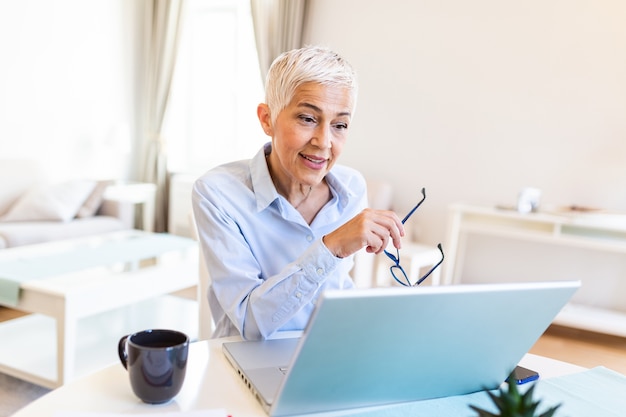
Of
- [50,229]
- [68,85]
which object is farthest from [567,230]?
[68,85]

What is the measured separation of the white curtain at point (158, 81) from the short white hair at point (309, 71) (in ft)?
13.4

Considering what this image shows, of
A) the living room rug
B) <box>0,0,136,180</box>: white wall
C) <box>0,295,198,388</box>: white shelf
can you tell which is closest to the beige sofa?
<box>0,0,136,180</box>: white wall

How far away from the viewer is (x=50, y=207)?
12.2ft

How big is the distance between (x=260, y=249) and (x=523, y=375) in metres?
0.58

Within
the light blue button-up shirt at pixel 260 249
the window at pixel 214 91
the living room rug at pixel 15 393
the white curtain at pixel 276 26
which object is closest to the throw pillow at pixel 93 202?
the window at pixel 214 91

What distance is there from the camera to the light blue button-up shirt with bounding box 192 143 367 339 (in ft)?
3.20

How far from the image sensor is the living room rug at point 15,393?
2.02 meters

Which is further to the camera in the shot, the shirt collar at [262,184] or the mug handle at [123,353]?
the shirt collar at [262,184]

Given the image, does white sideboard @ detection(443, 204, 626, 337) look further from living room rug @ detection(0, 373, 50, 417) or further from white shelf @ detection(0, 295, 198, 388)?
living room rug @ detection(0, 373, 50, 417)

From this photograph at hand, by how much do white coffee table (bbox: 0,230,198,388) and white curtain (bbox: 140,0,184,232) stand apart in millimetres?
1975

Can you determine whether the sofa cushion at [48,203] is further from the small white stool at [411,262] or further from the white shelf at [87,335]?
the small white stool at [411,262]

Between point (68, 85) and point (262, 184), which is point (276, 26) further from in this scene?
point (262, 184)

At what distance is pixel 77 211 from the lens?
395cm

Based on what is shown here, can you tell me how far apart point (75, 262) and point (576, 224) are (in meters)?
2.58
